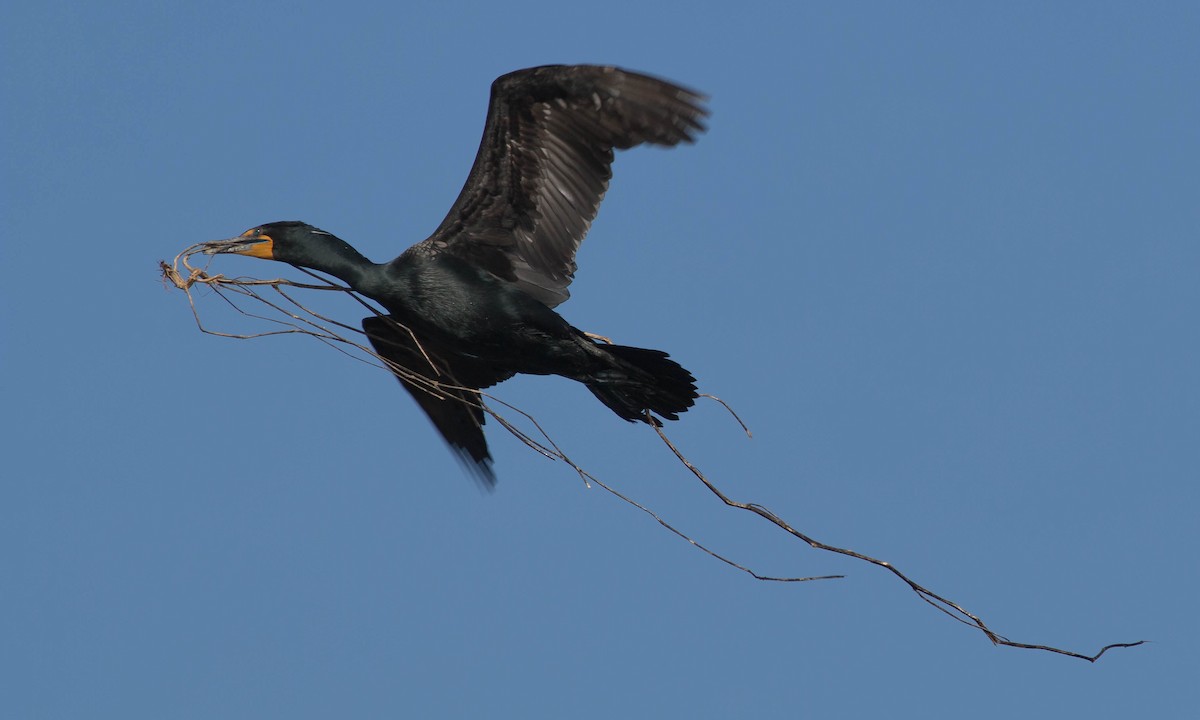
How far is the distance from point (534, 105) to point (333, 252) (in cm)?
111

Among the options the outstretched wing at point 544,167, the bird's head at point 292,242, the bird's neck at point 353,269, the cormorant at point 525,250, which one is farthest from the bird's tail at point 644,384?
the bird's head at point 292,242

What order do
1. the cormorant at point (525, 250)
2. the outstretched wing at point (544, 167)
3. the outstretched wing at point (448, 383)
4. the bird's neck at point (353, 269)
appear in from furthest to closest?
the outstretched wing at point (448, 383)
the bird's neck at point (353, 269)
the cormorant at point (525, 250)
the outstretched wing at point (544, 167)

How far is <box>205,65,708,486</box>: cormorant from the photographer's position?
20.3 ft

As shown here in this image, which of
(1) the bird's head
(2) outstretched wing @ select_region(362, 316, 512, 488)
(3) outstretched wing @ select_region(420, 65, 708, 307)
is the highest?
(3) outstretched wing @ select_region(420, 65, 708, 307)

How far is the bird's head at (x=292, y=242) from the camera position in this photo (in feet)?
21.1

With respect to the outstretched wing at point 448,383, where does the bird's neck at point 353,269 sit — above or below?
below

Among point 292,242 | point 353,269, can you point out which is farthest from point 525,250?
point 292,242

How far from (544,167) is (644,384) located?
3.58 feet

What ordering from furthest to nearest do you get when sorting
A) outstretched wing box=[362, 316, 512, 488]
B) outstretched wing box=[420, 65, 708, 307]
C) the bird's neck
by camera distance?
outstretched wing box=[362, 316, 512, 488] < the bird's neck < outstretched wing box=[420, 65, 708, 307]

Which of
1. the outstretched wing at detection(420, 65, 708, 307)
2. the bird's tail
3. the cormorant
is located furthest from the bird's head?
the bird's tail

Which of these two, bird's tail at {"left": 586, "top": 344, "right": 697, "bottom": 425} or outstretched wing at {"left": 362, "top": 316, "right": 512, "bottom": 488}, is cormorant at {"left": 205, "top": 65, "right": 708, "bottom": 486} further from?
outstretched wing at {"left": 362, "top": 316, "right": 512, "bottom": 488}

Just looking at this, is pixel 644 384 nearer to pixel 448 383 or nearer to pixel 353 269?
pixel 448 383

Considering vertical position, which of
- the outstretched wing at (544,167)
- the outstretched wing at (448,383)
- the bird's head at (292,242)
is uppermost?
the outstretched wing at (544,167)

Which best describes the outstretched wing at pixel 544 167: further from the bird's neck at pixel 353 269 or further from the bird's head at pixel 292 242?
the bird's head at pixel 292 242
